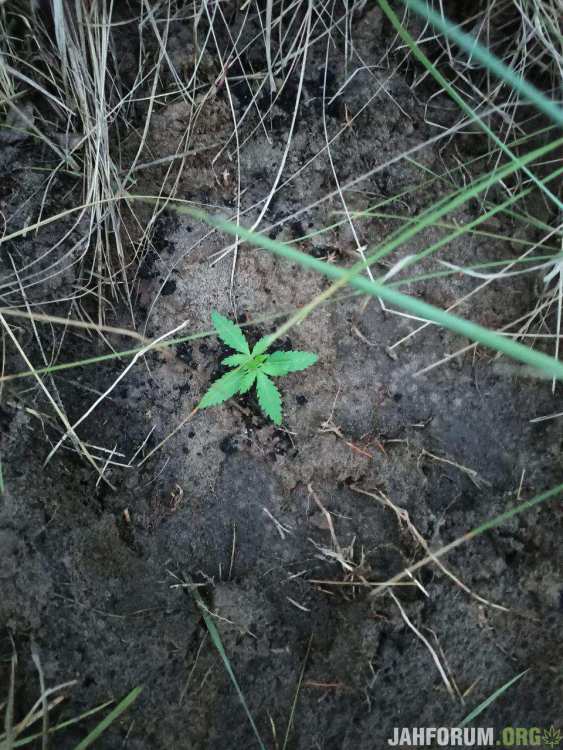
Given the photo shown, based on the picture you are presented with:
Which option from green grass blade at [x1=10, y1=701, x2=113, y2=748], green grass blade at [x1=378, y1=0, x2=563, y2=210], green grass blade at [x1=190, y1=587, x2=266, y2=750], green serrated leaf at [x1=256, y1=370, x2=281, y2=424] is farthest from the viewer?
green serrated leaf at [x1=256, y1=370, x2=281, y2=424]

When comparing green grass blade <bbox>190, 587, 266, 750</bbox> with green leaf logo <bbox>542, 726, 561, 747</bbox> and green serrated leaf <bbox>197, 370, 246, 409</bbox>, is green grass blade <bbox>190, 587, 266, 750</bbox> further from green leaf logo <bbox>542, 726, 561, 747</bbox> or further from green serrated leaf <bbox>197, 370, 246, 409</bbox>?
green leaf logo <bbox>542, 726, 561, 747</bbox>

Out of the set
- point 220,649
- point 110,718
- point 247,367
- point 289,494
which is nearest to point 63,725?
point 110,718

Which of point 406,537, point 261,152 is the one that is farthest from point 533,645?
point 261,152

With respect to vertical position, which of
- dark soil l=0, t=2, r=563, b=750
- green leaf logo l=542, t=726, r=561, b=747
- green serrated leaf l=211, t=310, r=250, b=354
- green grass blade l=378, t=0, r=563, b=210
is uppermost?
green grass blade l=378, t=0, r=563, b=210

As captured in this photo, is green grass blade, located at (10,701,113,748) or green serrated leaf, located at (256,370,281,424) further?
green serrated leaf, located at (256,370,281,424)

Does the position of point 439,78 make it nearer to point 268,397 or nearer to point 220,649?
point 268,397

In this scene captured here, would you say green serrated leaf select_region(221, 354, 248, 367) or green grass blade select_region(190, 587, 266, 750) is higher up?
green serrated leaf select_region(221, 354, 248, 367)

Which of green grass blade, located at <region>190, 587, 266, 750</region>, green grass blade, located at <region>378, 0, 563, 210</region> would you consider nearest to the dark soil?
green grass blade, located at <region>190, 587, 266, 750</region>
